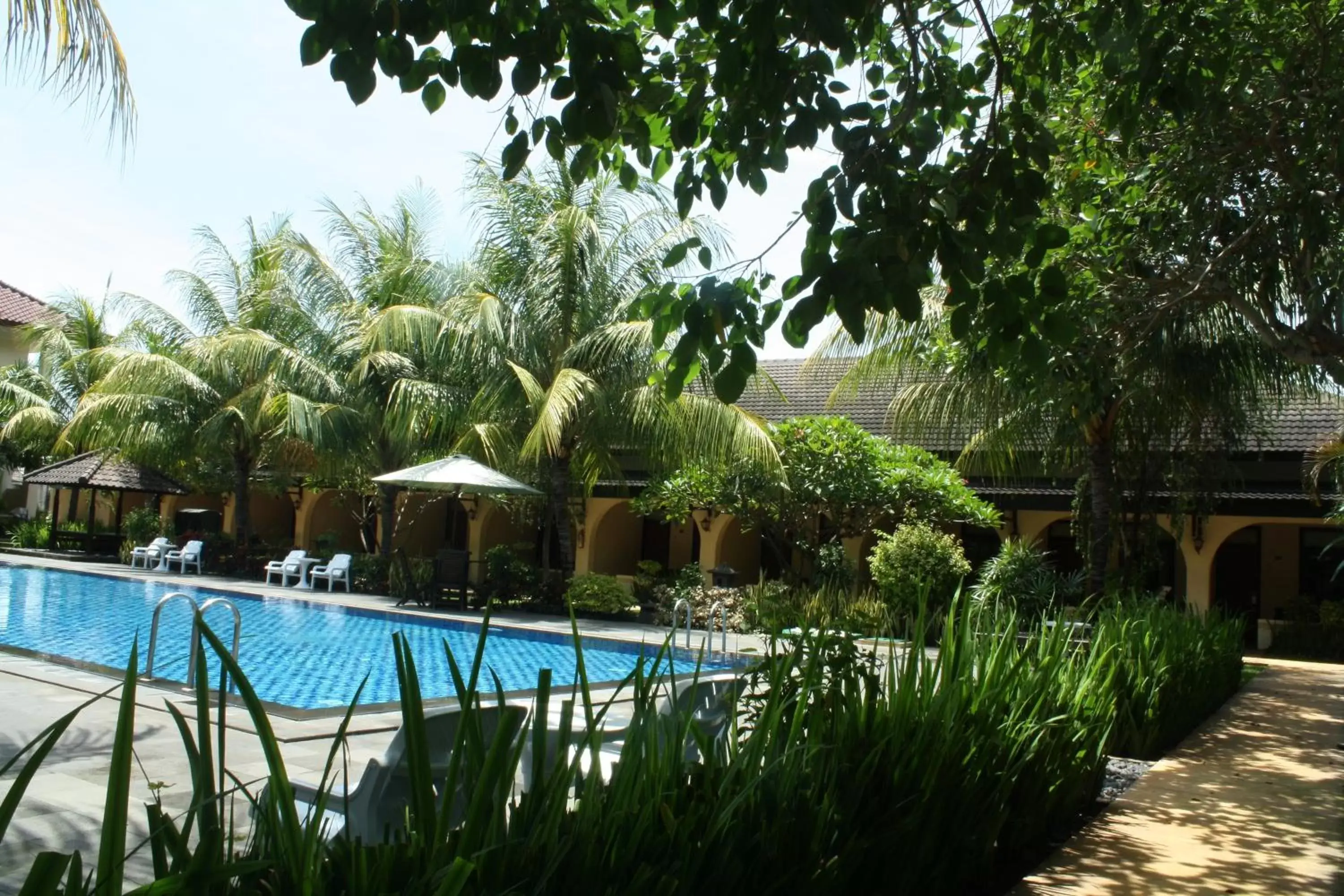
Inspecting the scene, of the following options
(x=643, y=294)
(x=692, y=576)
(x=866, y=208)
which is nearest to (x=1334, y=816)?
(x=866, y=208)

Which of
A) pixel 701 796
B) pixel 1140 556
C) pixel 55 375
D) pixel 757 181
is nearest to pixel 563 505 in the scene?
pixel 1140 556

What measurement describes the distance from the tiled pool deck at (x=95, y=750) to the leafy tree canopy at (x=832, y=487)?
8.08 m

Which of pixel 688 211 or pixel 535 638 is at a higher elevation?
pixel 688 211

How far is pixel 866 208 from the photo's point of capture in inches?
174

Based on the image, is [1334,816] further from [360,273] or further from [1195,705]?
[360,273]

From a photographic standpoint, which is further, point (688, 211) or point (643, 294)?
point (688, 211)

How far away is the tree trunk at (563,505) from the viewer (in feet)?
63.3

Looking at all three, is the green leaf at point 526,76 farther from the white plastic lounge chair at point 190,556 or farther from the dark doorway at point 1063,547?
the white plastic lounge chair at point 190,556

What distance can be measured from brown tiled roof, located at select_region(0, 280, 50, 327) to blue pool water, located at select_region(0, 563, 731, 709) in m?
17.2

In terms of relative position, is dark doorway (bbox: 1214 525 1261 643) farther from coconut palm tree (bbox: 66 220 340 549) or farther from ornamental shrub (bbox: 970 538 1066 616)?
coconut palm tree (bbox: 66 220 340 549)

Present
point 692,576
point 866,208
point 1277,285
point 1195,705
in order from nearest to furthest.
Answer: point 866,208, point 1195,705, point 1277,285, point 692,576

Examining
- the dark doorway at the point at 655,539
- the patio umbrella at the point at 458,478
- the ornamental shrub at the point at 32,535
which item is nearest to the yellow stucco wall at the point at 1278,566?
the dark doorway at the point at 655,539

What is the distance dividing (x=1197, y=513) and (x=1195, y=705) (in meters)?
9.01

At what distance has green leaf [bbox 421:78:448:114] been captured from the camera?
429 centimetres
